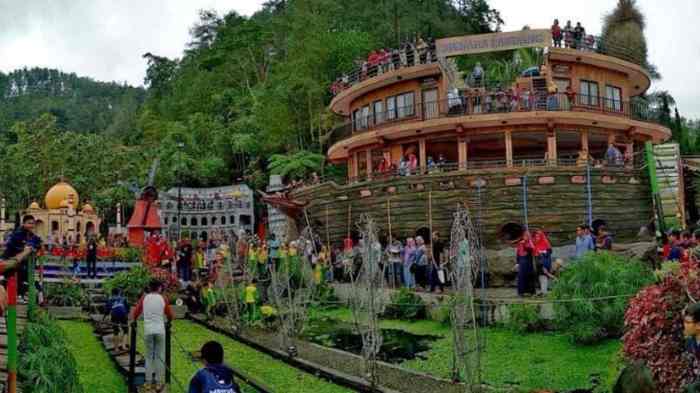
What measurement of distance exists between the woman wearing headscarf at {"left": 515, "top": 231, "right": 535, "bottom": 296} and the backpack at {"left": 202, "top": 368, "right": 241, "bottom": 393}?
1223 cm

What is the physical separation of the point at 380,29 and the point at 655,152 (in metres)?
30.5

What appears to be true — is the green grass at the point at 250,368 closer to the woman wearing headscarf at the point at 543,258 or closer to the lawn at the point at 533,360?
the lawn at the point at 533,360

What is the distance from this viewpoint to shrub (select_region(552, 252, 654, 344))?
1388 cm

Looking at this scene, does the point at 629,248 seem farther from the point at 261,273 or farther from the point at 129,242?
the point at 129,242

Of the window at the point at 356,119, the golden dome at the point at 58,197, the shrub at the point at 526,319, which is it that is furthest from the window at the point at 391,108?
the golden dome at the point at 58,197

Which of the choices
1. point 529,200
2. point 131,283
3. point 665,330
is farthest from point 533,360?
point 131,283

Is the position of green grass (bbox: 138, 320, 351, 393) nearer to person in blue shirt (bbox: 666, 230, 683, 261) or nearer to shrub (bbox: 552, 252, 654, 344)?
shrub (bbox: 552, 252, 654, 344)

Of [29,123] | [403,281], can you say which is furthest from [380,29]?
[403,281]

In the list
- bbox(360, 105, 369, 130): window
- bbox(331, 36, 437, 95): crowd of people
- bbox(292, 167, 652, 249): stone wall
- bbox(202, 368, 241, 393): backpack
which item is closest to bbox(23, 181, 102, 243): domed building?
bbox(360, 105, 369, 130): window

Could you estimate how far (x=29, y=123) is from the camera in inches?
2105

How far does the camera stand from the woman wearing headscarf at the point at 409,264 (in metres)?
21.0

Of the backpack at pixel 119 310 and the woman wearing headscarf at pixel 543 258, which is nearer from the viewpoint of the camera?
the backpack at pixel 119 310

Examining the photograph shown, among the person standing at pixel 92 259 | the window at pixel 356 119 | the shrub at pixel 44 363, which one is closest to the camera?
the shrub at pixel 44 363

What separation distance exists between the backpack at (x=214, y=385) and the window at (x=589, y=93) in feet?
92.9
